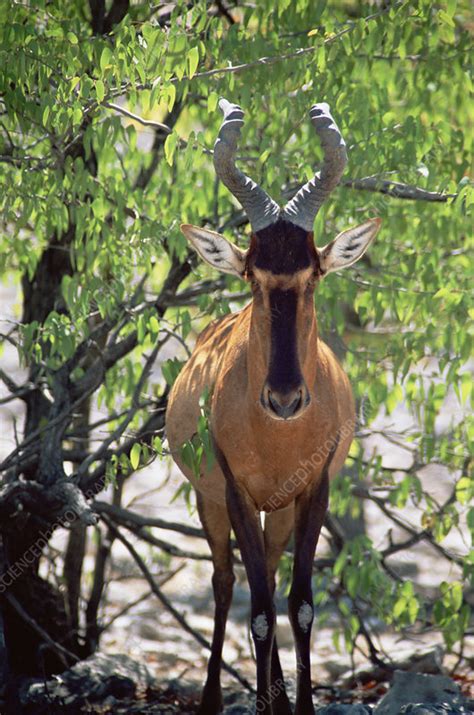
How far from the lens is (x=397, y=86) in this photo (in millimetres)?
7812

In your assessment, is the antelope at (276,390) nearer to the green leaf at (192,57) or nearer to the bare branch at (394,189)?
the green leaf at (192,57)

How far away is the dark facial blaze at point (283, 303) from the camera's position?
519cm

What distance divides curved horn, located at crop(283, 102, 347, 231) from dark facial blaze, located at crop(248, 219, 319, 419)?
68 mm

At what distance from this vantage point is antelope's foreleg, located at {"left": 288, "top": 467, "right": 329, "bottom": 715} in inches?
227

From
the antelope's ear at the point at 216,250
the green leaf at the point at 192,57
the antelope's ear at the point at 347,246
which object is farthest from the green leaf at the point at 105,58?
the antelope's ear at the point at 347,246

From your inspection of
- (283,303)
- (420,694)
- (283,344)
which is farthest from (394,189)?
(420,694)

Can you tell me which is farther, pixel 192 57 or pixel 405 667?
pixel 405 667

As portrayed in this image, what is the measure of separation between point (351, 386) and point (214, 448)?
4.60 ft

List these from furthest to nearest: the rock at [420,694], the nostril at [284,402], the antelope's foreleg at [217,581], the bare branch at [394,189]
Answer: the antelope's foreleg at [217,581] < the bare branch at [394,189] < the rock at [420,694] < the nostril at [284,402]

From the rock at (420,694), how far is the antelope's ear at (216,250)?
260cm

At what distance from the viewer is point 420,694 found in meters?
6.56

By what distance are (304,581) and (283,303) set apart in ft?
4.97

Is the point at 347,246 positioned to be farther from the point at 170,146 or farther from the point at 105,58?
the point at 105,58

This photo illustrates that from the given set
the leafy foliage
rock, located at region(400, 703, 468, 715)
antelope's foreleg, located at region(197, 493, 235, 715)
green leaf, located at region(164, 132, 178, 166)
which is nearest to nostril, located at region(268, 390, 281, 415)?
the leafy foliage
